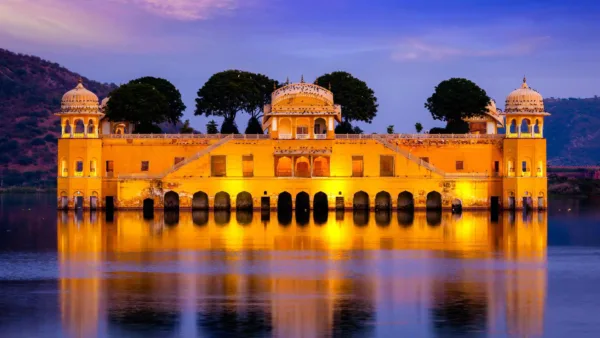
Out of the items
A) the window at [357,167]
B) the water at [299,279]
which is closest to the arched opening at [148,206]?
the water at [299,279]

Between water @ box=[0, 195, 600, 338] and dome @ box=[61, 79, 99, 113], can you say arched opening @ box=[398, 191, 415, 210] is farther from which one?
dome @ box=[61, 79, 99, 113]

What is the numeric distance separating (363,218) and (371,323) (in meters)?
36.3

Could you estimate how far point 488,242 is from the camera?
48031mm

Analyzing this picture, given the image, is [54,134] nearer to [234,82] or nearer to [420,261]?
[234,82]

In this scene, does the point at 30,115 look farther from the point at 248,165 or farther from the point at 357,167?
the point at 357,167

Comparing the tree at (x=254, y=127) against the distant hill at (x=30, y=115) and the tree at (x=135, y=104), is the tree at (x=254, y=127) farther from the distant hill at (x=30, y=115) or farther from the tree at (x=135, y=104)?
the distant hill at (x=30, y=115)

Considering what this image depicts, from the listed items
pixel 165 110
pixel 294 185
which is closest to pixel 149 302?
pixel 294 185

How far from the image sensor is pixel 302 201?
74500 millimetres

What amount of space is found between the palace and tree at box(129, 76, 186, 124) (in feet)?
33.1

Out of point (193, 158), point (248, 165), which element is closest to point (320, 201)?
point (248, 165)

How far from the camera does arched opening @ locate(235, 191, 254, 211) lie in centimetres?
7056

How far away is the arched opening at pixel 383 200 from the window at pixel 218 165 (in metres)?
9.38

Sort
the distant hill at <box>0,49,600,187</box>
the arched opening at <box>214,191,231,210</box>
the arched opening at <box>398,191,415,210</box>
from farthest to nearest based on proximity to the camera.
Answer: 1. the distant hill at <box>0,49,600,187</box>
2. the arched opening at <box>214,191,231,210</box>
3. the arched opening at <box>398,191,415,210</box>

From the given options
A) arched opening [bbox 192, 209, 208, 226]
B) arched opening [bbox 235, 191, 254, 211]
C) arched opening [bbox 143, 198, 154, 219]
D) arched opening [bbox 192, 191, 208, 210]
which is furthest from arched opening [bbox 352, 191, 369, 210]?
arched opening [bbox 143, 198, 154, 219]
